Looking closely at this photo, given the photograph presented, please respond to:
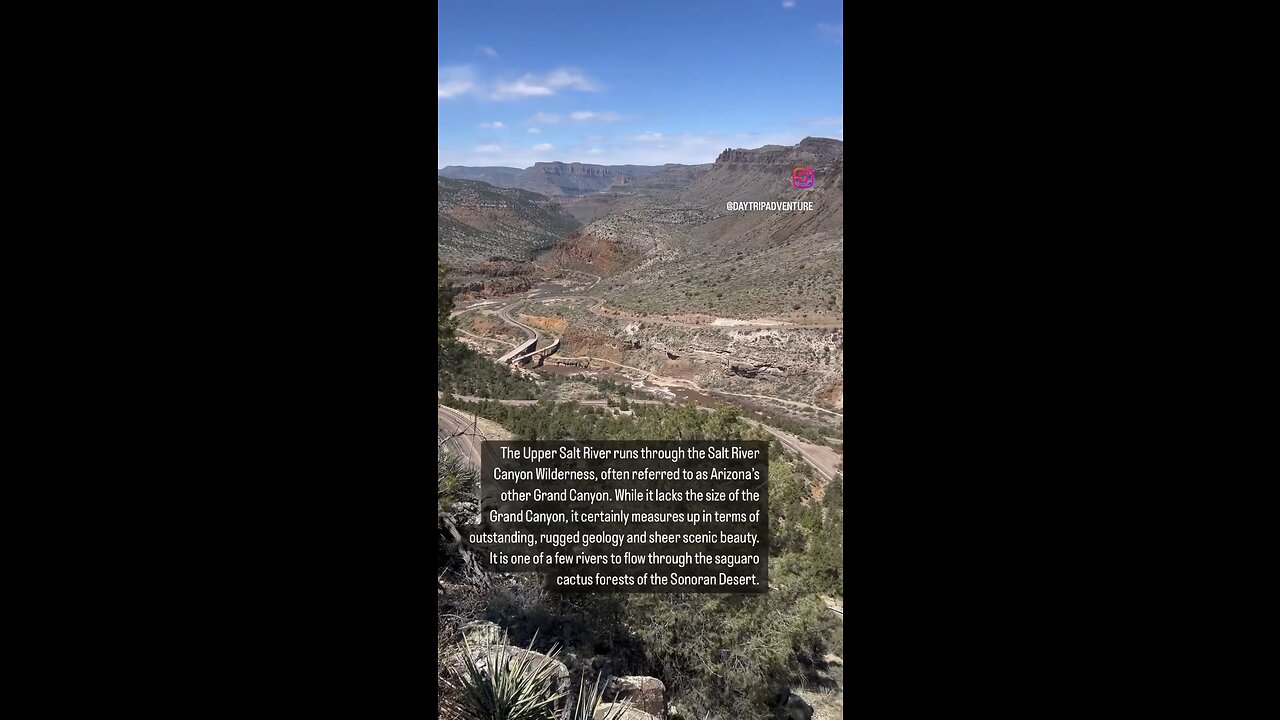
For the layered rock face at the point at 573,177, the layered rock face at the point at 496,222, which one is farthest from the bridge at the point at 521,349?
the layered rock face at the point at 573,177

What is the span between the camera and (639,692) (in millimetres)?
3914

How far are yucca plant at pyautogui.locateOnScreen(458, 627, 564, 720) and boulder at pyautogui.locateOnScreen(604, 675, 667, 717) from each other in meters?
1.32

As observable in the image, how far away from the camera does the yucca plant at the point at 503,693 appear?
242 cm

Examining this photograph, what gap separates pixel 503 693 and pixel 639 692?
1688 mm

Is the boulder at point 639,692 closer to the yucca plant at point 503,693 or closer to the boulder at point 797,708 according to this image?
the yucca plant at point 503,693

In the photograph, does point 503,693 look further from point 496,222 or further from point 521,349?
point 496,222

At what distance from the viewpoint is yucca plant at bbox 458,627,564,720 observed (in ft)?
7.94

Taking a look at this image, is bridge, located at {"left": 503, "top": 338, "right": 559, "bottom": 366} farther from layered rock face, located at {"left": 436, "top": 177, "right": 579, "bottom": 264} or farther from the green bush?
the green bush

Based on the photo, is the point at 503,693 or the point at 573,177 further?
the point at 573,177

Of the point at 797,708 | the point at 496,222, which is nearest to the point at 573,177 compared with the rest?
the point at 496,222
